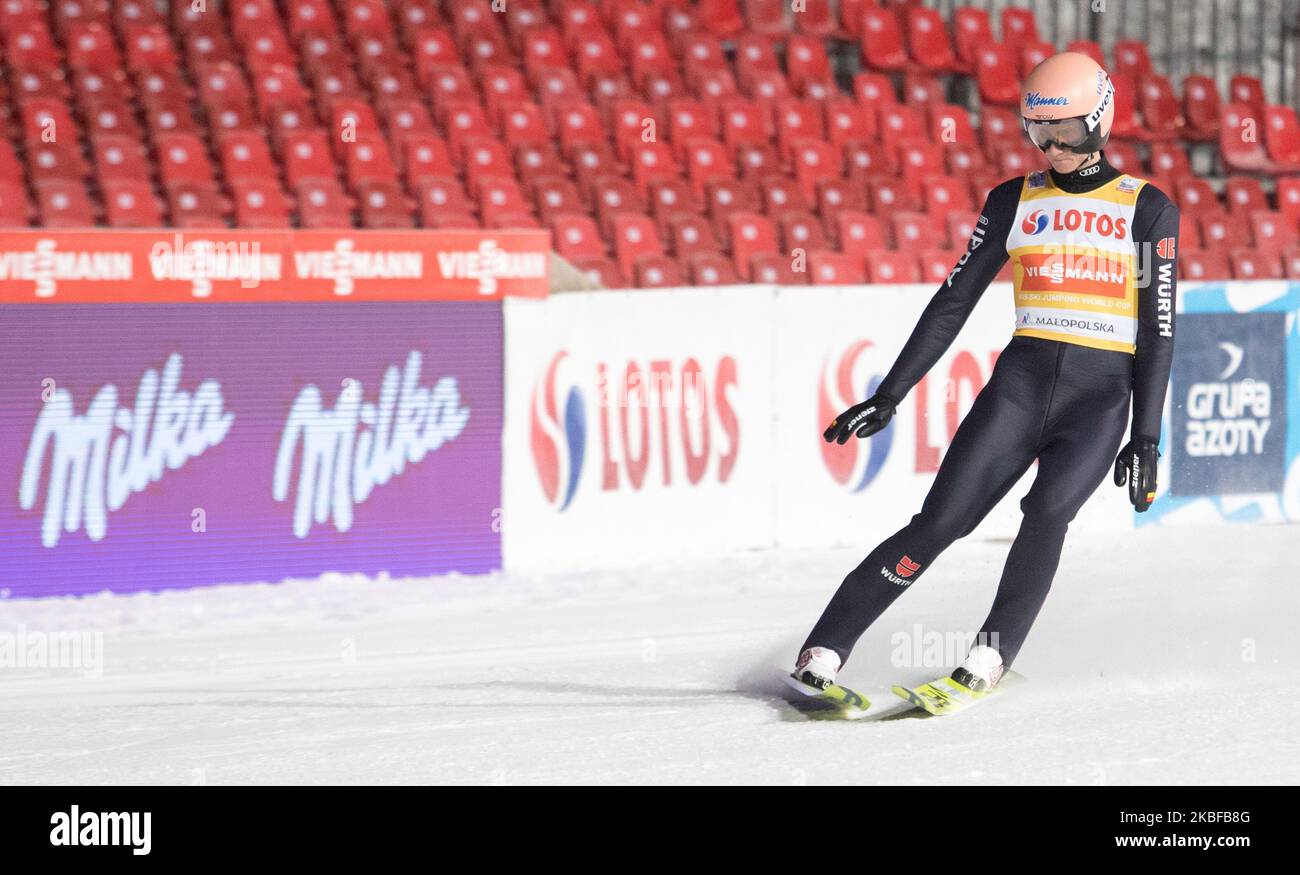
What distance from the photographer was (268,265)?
24.0 feet

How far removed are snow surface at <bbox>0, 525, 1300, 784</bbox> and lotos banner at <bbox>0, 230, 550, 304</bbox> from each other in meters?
1.27

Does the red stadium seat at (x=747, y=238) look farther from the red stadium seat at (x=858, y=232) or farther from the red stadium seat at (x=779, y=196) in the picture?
the red stadium seat at (x=858, y=232)

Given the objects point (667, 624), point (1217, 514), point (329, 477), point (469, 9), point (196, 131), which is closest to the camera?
point (667, 624)

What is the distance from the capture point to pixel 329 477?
7.46 metres

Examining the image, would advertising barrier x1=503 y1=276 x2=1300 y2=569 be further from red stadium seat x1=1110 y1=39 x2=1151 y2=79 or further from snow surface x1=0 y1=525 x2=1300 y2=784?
Answer: red stadium seat x1=1110 y1=39 x2=1151 y2=79

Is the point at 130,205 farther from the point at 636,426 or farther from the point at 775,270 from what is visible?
the point at 775,270

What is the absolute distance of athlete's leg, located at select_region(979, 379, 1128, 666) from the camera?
16.0 ft

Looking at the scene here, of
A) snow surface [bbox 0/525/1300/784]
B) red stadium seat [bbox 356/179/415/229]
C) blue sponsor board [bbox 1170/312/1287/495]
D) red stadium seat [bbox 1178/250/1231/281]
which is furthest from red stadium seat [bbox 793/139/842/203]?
snow surface [bbox 0/525/1300/784]

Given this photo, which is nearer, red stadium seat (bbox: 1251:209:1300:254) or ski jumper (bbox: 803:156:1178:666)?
ski jumper (bbox: 803:156:1178:666)

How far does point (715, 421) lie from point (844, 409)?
0.69m

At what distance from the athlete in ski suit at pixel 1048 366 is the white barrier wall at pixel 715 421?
10.2 ft
